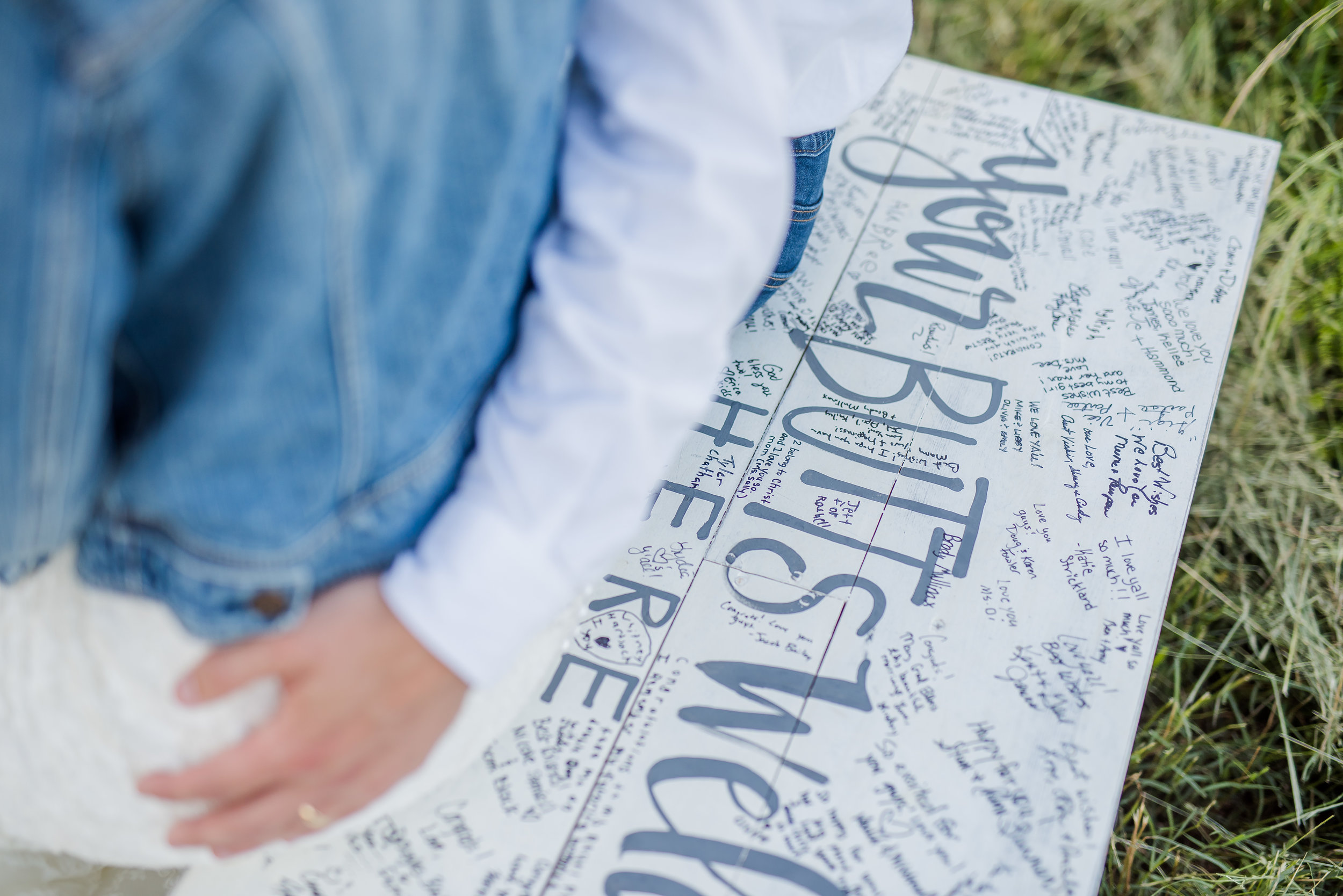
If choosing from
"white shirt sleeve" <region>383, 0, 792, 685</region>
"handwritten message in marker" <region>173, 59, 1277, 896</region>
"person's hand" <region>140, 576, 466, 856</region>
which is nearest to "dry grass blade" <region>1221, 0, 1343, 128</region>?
"handwritten message in marker" <region>173, 59, 1277, 896</region>

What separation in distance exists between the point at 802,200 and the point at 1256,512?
0.89 meters

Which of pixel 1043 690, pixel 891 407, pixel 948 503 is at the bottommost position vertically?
pixel 1043 690

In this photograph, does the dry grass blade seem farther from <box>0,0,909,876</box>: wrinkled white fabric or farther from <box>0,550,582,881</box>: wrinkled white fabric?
<box>0,550,582,881</box>: wrinkled white fabric

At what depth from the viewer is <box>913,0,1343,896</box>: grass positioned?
1.16 meters


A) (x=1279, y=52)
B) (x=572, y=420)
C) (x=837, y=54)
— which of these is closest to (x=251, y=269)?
(x=572, y=420)

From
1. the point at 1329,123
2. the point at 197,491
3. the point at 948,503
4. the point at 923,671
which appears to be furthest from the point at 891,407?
the point at 1329,123

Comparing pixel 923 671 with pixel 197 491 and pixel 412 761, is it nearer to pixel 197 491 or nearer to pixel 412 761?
pixel 412 761

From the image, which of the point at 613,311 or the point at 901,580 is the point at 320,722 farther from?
the point at 901,580

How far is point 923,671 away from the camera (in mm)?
864

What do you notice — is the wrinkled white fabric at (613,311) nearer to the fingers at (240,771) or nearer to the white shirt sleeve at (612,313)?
the white shirt sleeve at (612,313)

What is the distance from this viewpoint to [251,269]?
442 millimetres

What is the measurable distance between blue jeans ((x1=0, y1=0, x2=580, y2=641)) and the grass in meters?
1.02

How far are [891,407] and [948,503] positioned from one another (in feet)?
0.49

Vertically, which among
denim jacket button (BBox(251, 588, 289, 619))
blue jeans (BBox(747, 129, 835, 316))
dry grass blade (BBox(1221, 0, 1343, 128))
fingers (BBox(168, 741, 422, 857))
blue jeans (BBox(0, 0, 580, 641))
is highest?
dry grass blade (BBox(1221, 0, 1343, 128))
